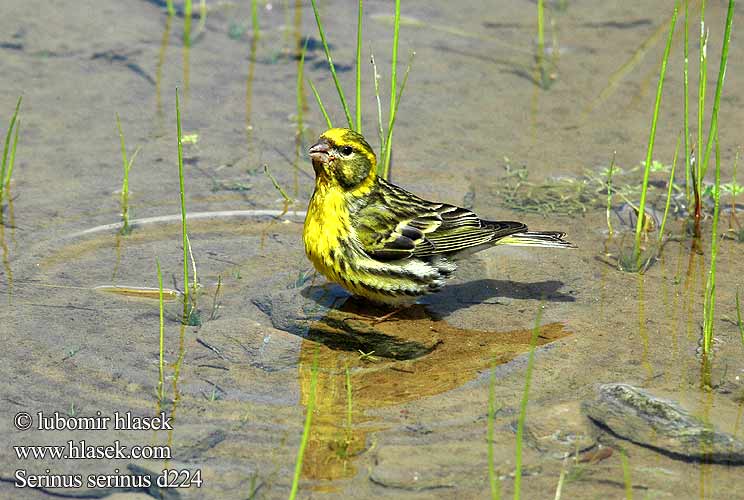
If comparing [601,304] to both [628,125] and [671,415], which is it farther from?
[628,125]

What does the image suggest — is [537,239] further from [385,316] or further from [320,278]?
[320,278]

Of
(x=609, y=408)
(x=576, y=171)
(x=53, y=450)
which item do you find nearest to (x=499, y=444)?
(x=609, y=408)

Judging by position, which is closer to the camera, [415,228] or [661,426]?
[661,426]

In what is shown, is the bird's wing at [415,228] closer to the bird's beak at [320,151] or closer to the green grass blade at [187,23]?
the bird's beak at [320,151]

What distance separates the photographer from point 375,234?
22.0 ft

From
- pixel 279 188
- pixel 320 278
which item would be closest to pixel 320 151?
pixel 320 278

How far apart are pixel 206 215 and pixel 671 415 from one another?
3.87 m

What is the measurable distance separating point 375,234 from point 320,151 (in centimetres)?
64

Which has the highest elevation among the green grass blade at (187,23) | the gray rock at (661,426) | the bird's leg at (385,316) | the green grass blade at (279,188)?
the green grass blade at (187,23)

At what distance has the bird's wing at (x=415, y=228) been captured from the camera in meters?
6.71

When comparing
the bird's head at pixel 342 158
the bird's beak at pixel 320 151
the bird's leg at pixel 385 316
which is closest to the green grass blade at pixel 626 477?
the bird's leg at pixel 385 316

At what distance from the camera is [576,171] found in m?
8.66

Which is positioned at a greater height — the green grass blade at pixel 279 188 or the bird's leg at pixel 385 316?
the green grass blade at pixel 279 188

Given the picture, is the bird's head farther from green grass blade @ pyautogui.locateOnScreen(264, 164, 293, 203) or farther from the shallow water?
green grass blade @ pyautogui.locateOnScreen(264, 164, 293, 203)
